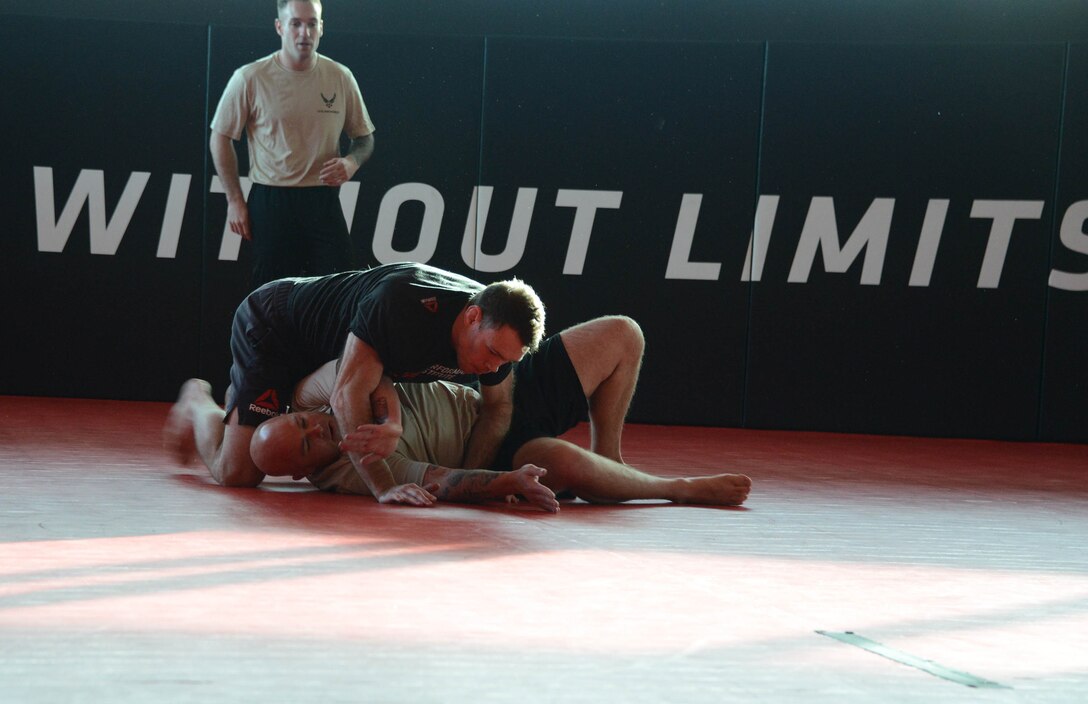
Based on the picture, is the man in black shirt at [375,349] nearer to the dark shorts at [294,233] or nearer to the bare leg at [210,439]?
the bare leg at [210,439]

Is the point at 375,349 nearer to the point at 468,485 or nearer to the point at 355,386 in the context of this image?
the point at 355,386

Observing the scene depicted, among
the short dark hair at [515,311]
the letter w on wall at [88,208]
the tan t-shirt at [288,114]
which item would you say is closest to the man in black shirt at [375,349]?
the short dark hair at [515,311]

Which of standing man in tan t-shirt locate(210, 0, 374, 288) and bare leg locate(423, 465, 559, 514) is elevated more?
standing man in tan t-shirt locate(210, 0, 374, 288)

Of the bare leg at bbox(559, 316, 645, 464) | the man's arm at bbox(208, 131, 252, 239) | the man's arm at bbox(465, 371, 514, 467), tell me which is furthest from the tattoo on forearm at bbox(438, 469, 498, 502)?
the man's arm at bbox(208, 131, 252, 239)

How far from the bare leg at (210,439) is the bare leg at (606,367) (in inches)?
35.0

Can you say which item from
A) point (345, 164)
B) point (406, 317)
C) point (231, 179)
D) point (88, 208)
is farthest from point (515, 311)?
point (88, 208)

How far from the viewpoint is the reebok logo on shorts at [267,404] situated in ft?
10.3

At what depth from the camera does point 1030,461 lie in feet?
16.7

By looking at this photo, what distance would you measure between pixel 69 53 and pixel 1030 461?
4.84m

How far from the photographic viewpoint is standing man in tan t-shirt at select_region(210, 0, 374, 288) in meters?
4.70

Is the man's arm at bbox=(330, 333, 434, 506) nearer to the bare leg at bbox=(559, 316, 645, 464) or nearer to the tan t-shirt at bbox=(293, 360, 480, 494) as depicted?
the tan t-shirt at bbox=(293, 360, 480, 494)

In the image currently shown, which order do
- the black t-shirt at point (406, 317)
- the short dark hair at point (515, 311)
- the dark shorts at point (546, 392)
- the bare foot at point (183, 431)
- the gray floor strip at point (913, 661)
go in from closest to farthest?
the gray floor strip at point (913, 661) → the short dark hair at point (515, 311) → the black t-shirt at point (406, 317) → the dark shorts at point (546, 392) → the bare foot at point (183, 431)

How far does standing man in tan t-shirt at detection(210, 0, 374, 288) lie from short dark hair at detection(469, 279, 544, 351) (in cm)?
211

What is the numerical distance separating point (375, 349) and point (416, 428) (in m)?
0.36
